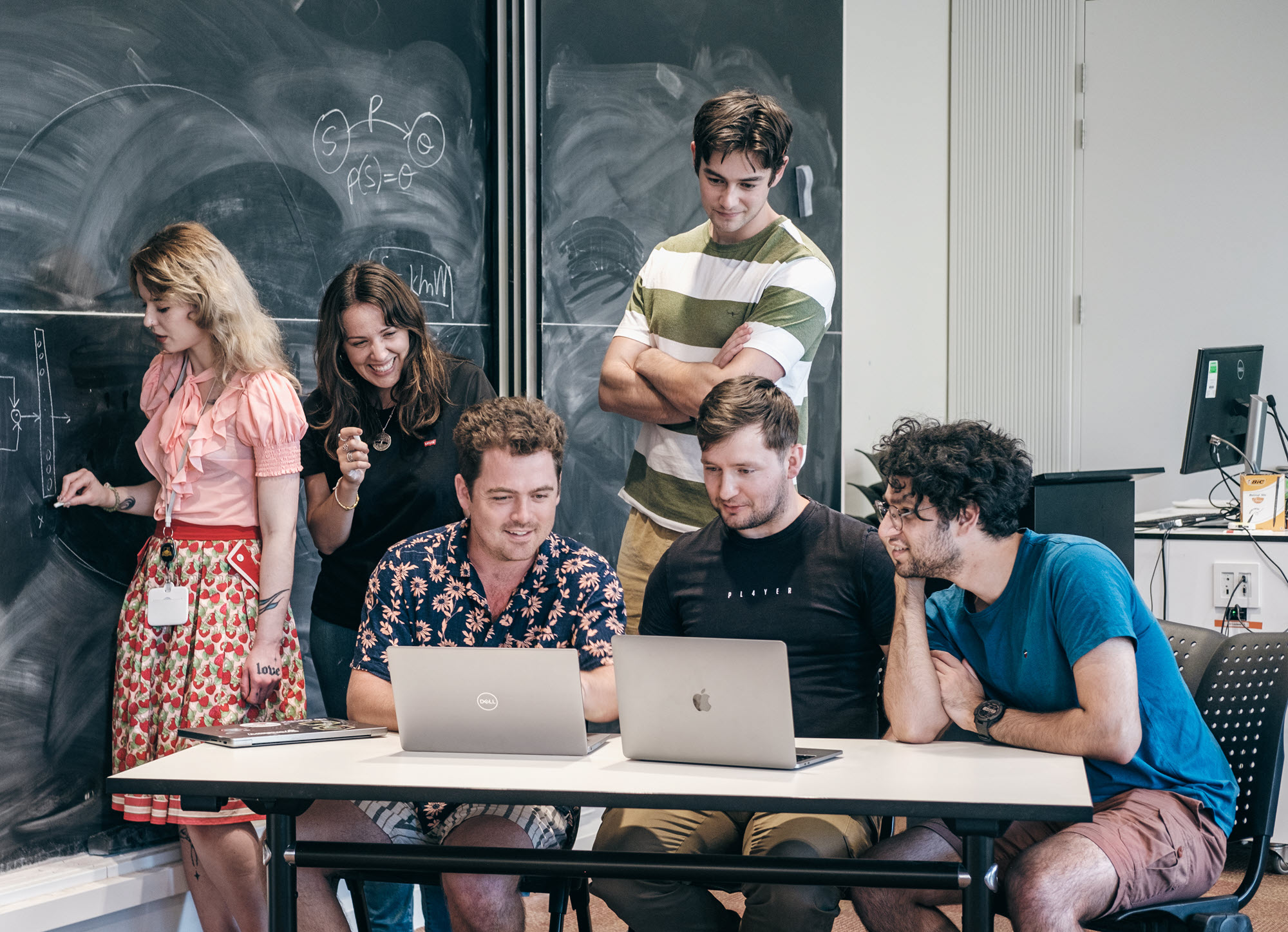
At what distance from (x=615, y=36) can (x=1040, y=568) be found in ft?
8.38

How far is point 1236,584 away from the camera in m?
3.92

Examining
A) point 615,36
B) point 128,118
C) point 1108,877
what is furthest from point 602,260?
point 1108,877

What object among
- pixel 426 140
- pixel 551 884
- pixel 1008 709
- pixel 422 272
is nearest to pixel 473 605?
pixel 551 884

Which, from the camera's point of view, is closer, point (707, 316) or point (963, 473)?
point (963, 473)

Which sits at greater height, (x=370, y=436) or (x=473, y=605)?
(x=370, y=436)

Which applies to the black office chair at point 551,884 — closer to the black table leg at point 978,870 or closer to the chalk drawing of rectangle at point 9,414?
the black table leg at point 978,870

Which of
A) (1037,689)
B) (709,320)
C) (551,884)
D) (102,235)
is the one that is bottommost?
(551,884)

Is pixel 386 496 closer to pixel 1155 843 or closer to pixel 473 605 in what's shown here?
pixel 473 605

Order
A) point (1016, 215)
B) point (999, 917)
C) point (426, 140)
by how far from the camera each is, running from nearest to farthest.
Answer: point (999, 917) → point (426, 140) → point (1016, 215)

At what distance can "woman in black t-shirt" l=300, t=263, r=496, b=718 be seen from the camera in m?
2.85

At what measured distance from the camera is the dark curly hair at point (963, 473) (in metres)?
2.22

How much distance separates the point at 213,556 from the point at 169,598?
123 millimetres

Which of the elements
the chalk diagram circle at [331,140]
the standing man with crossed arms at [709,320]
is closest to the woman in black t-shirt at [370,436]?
the standing man with crossed arms at [709,320]

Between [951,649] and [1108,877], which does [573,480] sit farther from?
[1108,877]
